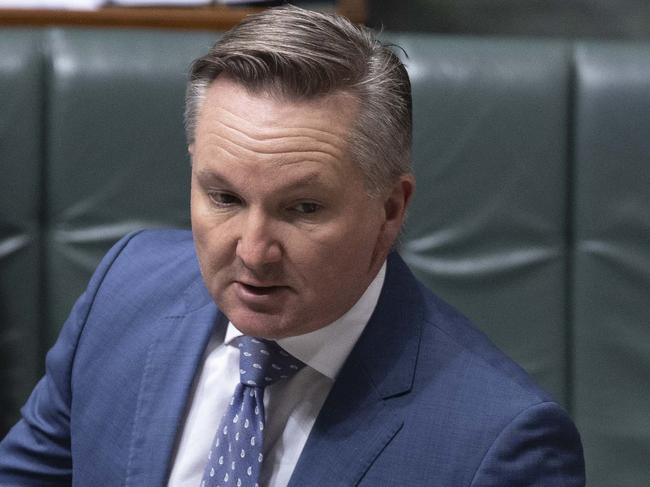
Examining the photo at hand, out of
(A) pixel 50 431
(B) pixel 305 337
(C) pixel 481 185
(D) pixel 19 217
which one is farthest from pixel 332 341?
(D) pixel 19 217

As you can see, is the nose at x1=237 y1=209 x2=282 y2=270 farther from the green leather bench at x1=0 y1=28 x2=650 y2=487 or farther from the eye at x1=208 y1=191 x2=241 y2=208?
the green leather bench at x1=0 y1=28 x2=650 y2=487

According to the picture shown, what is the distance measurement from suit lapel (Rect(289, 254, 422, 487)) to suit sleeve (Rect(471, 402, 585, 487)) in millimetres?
119

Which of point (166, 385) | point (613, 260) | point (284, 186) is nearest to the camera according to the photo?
point (284, 186)

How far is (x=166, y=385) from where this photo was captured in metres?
1.38

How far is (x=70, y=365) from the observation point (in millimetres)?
1485

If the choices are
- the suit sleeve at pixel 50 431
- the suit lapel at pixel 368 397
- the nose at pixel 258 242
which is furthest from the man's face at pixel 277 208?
the suit sleeve at pixel 50 431

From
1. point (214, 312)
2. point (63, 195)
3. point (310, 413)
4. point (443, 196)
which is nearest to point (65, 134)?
point (63, 195)

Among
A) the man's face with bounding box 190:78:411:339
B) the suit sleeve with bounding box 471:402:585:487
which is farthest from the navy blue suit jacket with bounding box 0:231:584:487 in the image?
the man's face with bounding box 190:78:411:339

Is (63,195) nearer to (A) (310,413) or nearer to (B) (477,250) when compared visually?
(B) (477,250)

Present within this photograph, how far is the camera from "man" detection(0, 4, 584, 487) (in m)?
1.17

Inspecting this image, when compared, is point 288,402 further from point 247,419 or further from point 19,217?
point 19,217

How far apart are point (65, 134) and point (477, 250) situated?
0.82 m

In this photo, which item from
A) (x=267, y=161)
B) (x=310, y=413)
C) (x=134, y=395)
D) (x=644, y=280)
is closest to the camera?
(x=267, y=161)

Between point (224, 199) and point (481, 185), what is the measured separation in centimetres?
106
